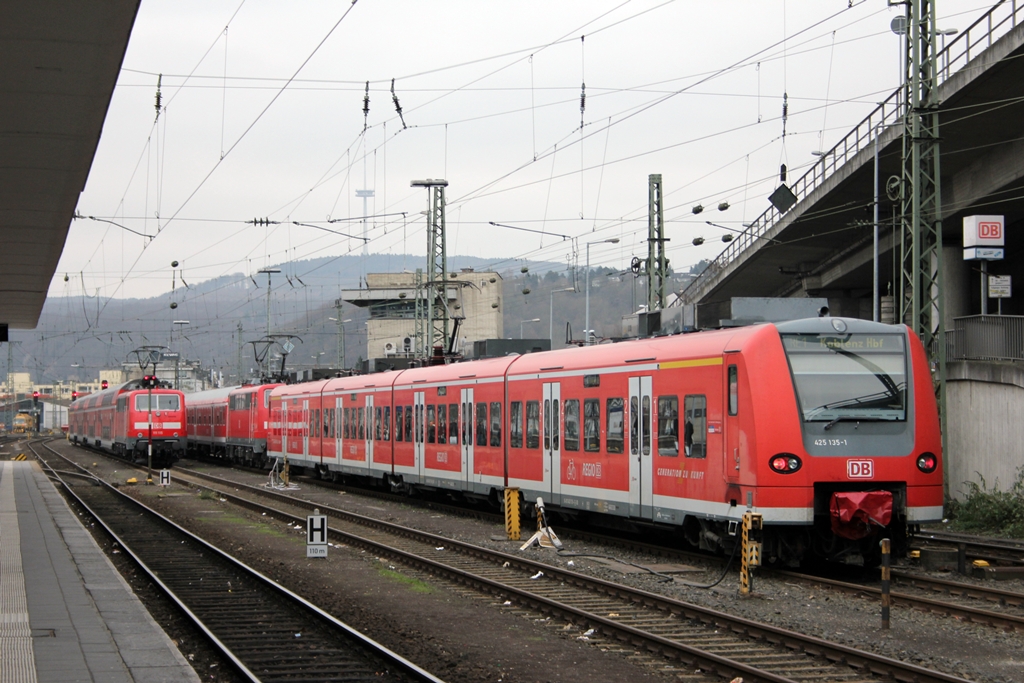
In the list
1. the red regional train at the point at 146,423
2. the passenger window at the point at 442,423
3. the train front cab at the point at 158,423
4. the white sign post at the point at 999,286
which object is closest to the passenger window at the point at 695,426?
the passenger window at the point at 442,423

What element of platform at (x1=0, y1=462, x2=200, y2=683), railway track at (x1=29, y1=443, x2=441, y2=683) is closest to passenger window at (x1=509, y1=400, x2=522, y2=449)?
railway track at (x1=29, y1=443, x2=441, y2=683)

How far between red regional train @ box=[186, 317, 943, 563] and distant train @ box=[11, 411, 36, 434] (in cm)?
11578

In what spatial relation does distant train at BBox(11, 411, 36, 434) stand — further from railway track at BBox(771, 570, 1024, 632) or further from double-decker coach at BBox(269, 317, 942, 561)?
railway track at BBox(771, 570, 1024, 632)

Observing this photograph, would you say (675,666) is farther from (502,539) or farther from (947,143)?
(947,143)

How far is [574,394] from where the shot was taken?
18656mm

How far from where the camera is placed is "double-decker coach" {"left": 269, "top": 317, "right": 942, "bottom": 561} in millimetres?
13500

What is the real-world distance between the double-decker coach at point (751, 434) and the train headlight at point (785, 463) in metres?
0.01

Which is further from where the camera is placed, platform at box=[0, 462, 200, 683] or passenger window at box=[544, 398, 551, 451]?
passenger window at box=[544, 398, 551, 451]

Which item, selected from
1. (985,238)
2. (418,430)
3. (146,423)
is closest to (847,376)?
(985,238)

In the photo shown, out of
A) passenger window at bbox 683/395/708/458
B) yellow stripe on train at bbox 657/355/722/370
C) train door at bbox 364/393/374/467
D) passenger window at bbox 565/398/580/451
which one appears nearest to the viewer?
yellow stripe on train at bbox 657/355/722/370

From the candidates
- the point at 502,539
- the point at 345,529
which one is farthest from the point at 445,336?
the point at 502,539

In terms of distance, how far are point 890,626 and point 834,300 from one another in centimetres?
3792

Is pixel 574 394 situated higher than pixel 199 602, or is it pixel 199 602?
pixel 574 394

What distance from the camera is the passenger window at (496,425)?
2173 centimetres
